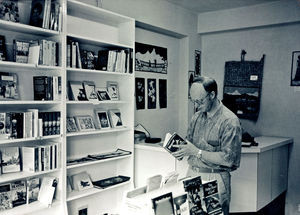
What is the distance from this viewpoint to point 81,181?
3.64 m

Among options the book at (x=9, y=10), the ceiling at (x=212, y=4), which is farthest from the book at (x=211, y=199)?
the ceiling at (x=212, y=4)

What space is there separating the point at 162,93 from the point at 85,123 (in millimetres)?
1861

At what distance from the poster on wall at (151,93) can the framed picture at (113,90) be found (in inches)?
35.6

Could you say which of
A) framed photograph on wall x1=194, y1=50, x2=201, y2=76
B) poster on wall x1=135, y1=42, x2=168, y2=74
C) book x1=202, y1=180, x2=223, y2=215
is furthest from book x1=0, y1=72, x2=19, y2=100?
framed photograph on wall x1=194, y1=50, x2=201, y2=76

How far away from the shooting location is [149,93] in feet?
16.1

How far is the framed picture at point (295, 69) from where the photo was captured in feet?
15.8

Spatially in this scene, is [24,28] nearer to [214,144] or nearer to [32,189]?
[32,189]

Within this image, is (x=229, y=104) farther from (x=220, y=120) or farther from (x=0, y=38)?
(x=0, y=38)

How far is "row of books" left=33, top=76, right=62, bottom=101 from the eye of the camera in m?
3.07

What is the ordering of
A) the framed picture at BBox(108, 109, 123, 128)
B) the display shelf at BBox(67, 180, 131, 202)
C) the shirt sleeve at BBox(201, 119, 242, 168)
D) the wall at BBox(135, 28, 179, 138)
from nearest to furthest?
the shirt sleeve at BBox(201, 119, 242, 168), the display shelf at BBox(67, 180, 131, 202), the framed picture at BBox(108, 109, 123, 128), the wall at BBox(135, 28, 179, 138)

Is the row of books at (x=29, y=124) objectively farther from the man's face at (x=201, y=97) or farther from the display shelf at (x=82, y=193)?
the man's face at (x=201, y=97)

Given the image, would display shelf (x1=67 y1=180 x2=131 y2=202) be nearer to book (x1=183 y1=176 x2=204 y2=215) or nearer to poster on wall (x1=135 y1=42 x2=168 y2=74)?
book (x1=183 y1=176 x2=204 y2=215)

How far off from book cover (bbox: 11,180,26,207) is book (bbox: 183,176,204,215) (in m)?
1.75

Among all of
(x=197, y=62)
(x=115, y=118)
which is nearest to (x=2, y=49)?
(x=115, y=118)
